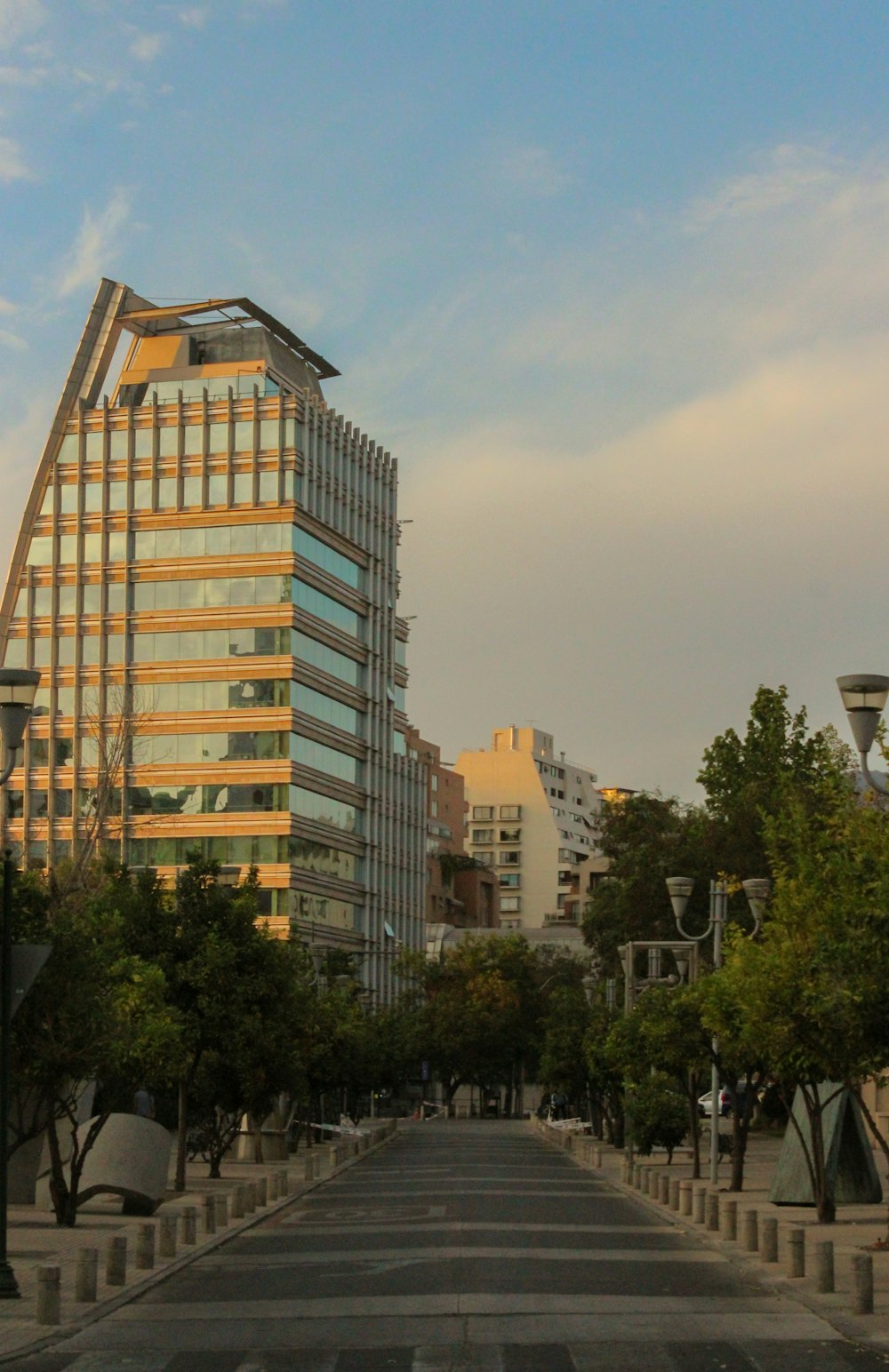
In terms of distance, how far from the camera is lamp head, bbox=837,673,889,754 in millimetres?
19609

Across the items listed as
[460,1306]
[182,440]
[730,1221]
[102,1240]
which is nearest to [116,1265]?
[460,1306]

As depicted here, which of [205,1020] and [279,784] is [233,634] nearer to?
[279,784]

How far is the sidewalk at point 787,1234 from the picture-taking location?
658 inches

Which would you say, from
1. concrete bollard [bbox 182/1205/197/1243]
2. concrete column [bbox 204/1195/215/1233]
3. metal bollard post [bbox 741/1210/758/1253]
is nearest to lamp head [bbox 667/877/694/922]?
concrete column [bbox 204/1195/215/1233]

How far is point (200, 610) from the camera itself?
94.8 metres

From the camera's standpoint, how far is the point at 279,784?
92.7m

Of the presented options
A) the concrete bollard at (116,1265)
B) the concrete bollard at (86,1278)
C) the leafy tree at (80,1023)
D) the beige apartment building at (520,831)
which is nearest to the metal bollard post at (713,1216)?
the leafy tree at (80,1023)

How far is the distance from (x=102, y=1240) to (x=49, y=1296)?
9.15 m

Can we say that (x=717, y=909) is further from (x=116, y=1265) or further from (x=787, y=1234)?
(x=116, y=1265)

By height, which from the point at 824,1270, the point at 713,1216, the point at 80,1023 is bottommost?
the point at 713,1216

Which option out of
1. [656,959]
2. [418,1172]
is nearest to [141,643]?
[656,959]

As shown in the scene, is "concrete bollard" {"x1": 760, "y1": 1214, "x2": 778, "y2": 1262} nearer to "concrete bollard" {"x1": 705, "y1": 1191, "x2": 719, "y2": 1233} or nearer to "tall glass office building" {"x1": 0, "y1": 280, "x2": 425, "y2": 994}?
"concrete bollard" {"x1": 705, "y1": 1191, "x2": 719, "y2": 1233}

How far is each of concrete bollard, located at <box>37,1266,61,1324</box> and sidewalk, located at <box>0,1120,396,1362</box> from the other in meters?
0.08

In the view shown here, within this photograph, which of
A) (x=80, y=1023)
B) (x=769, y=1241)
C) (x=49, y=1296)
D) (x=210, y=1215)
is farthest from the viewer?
(x=210, y=1215)
